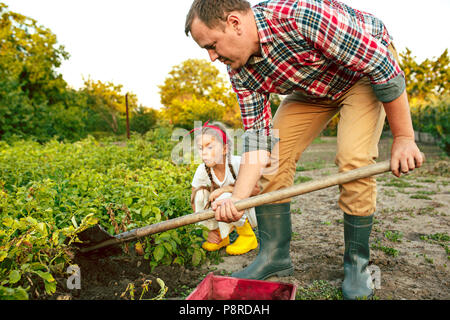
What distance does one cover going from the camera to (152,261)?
2352 millimetres

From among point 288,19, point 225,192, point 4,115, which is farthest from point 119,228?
point 4,115

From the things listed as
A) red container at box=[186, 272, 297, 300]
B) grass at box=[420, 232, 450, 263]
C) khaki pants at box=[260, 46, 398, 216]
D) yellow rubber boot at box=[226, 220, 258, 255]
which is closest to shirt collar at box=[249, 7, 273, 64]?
khaki pants at box=[260, 46, 398, 216]

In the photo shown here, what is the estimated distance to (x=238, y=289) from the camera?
5.78 feet

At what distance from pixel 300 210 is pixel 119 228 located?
7.26ft

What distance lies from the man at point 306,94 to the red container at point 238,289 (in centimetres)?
36

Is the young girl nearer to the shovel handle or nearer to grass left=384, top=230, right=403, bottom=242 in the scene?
the shovel handle

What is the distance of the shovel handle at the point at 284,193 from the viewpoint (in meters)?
1.86

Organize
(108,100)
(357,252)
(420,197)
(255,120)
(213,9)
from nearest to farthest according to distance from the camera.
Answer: (213,9) < (357,252) < (255,120) < (420,197) < (108,100)

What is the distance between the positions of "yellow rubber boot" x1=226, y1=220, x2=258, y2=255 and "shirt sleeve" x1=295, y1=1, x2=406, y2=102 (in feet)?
5.00

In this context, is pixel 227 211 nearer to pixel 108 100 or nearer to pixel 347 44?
pixel 347 44

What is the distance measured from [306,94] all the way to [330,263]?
1172 millimetres

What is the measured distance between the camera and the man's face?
5.68 ft

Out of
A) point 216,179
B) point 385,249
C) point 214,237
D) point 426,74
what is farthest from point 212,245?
point 426,74

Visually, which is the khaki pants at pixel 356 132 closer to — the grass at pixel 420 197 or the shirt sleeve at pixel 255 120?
the shirt sleeve at pixel 255 120
